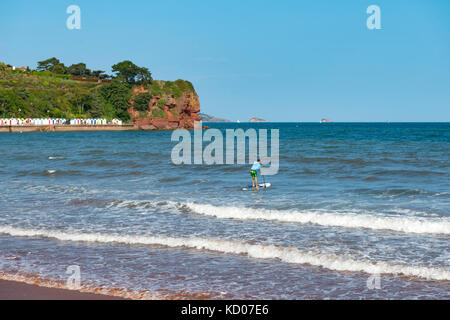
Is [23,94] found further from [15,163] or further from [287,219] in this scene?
[287,219]

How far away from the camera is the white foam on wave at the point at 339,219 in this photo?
10961mm

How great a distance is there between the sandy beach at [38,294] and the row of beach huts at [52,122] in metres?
102

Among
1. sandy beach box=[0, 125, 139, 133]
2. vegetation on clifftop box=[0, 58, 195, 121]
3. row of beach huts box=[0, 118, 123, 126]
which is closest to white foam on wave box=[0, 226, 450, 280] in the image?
sandy beach box=[0, 125, 139, 133]

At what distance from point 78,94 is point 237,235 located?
5150 inches

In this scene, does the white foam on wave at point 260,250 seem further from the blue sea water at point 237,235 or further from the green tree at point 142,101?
the green tree at point 142,101

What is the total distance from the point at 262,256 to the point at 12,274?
4615mm

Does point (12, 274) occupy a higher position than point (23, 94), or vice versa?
point (23, 94)

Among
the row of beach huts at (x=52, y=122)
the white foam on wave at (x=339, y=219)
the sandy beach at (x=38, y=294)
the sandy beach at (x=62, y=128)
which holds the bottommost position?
the sandy beach at (x=38, y=294)

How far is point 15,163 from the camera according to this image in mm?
29812

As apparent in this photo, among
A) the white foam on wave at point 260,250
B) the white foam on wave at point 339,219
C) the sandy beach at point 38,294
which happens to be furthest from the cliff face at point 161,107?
the sandy beach at point 38,294

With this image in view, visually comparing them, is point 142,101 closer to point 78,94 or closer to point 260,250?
point 78,94

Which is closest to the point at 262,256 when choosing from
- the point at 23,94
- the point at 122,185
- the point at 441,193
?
the point at 441,193

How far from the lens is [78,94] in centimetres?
13175
